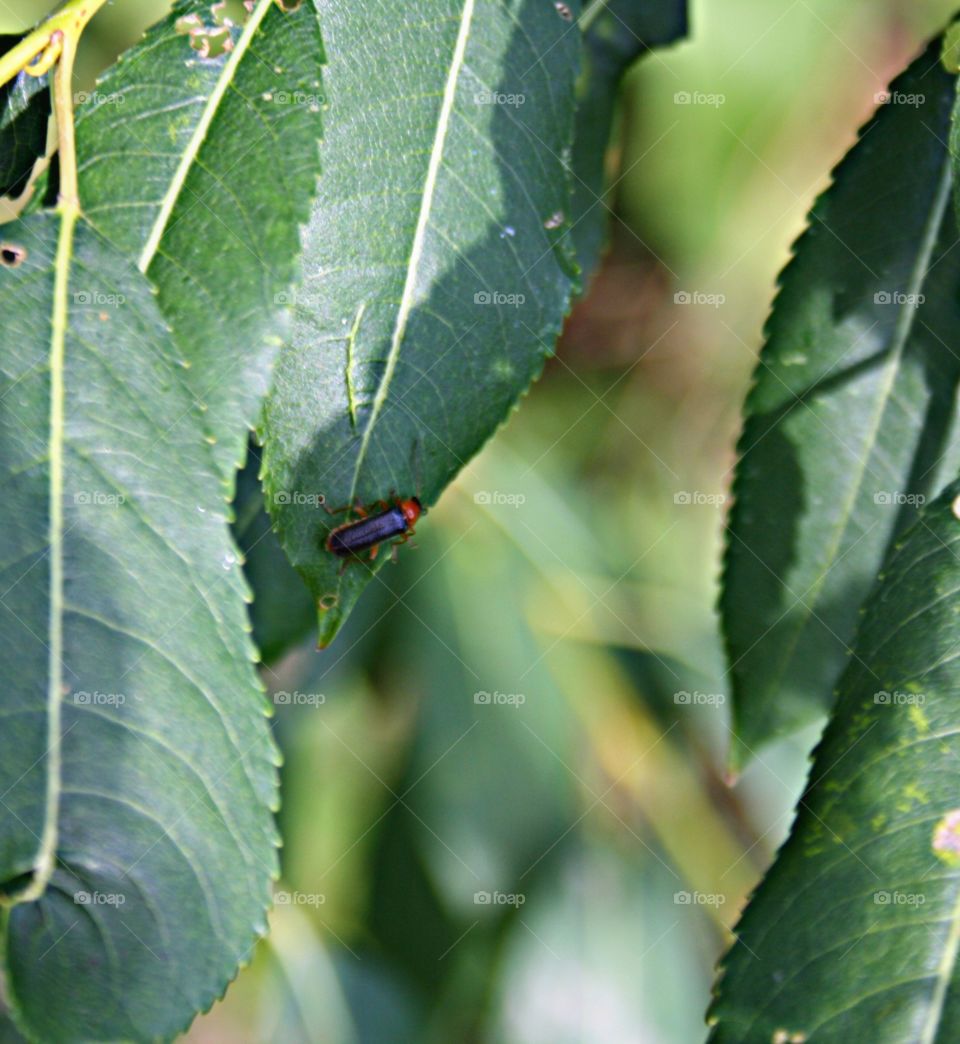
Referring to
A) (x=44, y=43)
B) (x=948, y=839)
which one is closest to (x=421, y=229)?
(x=44, y=43)

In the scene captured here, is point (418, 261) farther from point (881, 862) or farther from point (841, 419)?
point (881, 862)

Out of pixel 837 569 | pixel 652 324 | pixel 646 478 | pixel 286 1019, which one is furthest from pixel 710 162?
pixel 286 1019

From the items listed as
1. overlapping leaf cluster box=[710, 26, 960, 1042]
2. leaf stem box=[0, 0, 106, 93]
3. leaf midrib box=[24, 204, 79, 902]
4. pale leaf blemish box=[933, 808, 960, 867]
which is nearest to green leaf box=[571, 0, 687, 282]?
overlapping leaf cluster box=[710, 26, 960, 1042]

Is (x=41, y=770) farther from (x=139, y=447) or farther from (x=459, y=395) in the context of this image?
(x=459, y=395)

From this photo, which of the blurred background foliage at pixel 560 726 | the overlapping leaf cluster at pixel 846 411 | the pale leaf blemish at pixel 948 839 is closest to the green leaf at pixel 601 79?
the overlapping leaf cluster at pixel 846 411

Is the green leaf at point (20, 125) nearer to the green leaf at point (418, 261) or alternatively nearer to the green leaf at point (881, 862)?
the green leaf at point (418, 261)
